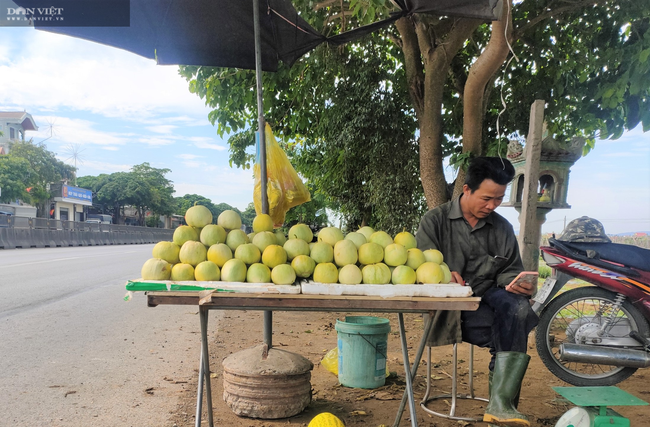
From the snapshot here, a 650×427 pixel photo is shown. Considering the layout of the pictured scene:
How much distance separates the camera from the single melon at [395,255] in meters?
2.36

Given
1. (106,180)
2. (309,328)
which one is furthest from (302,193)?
(106,180)

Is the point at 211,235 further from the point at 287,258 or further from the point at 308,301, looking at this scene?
the point at 308,301

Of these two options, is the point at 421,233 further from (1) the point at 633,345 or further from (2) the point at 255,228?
(1) the point at 633,345

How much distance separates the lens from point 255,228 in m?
2.80

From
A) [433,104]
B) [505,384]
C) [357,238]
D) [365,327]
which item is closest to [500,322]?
[505,384]

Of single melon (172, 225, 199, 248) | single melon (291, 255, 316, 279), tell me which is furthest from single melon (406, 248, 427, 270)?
single melon (172, 225, 199, 248)

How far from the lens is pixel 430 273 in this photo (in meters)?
2.27

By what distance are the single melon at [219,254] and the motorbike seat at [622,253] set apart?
10.4ft

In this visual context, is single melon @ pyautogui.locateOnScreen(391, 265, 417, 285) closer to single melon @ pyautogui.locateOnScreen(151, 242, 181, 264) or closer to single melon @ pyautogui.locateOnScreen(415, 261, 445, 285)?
single melon @ pyautogui.locateOnScreen(415, 261, 445, 285)

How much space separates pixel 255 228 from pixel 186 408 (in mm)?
1518

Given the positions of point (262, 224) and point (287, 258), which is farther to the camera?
point (262, 224)

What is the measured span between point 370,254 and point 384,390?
1799mm

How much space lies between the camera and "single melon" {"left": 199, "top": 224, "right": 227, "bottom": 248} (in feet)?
8.25

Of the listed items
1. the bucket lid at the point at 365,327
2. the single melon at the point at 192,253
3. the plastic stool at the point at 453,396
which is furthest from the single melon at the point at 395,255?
the bucket lid at the point at 365,327
